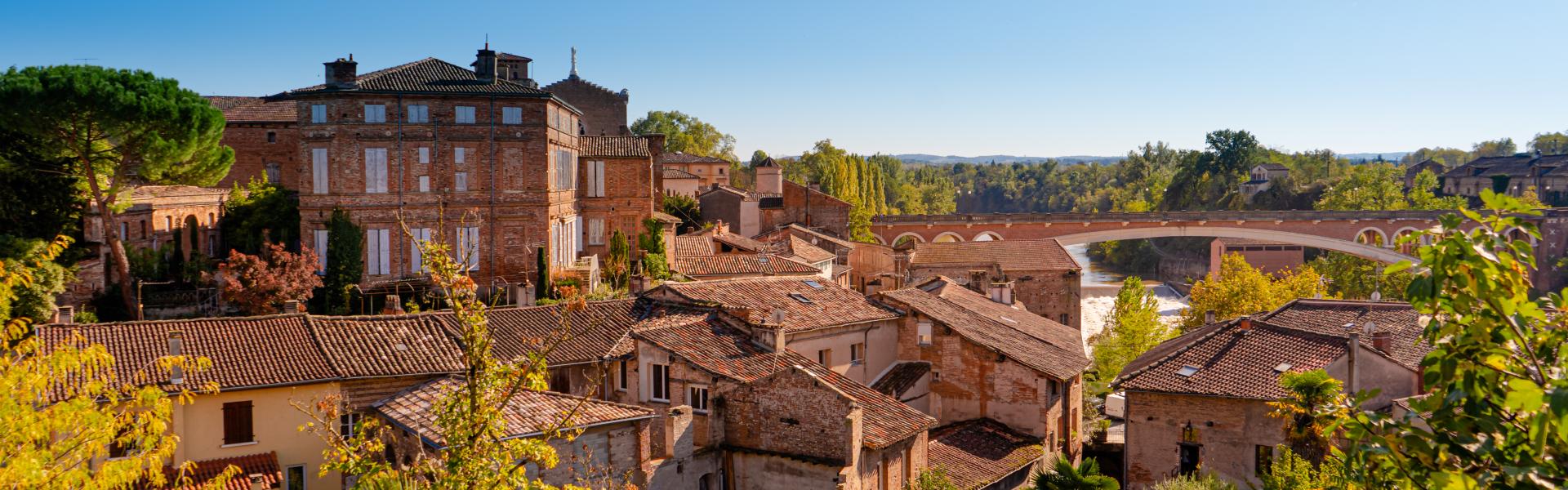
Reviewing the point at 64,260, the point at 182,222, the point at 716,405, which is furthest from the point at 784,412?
the point at 182,222

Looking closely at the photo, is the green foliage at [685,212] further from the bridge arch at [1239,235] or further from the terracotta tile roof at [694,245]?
the bridge arch at [1239,235]

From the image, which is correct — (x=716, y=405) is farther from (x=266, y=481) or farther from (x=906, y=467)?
(x=266, y=481)

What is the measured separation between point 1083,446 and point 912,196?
7615cm

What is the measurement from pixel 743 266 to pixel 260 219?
11.0 metres

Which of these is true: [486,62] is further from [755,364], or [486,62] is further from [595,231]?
[755,364]

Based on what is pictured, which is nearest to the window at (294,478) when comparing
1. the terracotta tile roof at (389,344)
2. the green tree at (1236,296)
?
the terracotta tile roof at (389,344)

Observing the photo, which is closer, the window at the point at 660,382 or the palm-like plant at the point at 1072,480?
the palm-like plant at the point at 1072,480

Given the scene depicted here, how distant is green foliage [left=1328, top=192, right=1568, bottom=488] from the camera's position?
14.4 feet

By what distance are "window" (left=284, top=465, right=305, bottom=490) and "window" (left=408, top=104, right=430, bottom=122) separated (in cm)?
985

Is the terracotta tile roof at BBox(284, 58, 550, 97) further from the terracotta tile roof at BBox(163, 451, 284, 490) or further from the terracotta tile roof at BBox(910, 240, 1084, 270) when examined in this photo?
the terracotta tile roof at BBox(910, 240, 1084, 270)

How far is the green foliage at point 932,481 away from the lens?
14820mm

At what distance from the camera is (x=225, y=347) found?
17.6 metres

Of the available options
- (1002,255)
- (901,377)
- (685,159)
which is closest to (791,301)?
(901,377)

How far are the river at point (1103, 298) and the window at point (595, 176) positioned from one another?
17.7 meters
